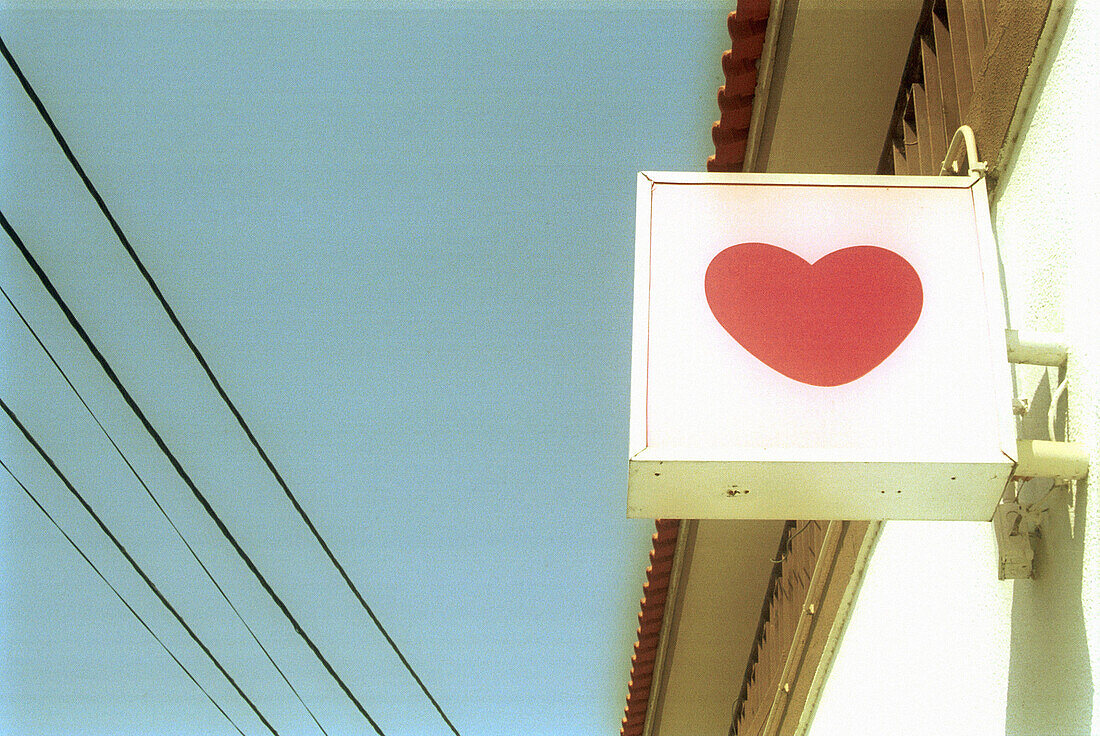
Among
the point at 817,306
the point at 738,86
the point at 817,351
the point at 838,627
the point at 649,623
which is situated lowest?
the point at 817,351

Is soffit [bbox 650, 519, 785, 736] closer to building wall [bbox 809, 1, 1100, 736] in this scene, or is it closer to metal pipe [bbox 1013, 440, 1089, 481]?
building wall [bbox 809, 1, 1100, 736]

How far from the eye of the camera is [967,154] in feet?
8.96

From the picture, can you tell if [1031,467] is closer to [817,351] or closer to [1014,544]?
[1014,544]

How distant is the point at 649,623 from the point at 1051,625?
Result: 13.4 feet

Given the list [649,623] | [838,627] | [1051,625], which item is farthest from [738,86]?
[649,623]

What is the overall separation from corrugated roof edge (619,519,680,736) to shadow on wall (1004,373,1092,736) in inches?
118

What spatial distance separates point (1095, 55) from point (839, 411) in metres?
0.91

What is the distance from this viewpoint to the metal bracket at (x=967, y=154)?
265 centimetres

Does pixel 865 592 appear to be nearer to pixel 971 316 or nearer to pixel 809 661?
pixel 809 661

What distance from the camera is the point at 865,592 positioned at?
401 cm

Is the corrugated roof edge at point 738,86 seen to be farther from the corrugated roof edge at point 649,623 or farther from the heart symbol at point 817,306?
the heart symbol at point 817,306

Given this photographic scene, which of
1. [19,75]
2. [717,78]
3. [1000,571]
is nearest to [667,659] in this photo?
[717,78]

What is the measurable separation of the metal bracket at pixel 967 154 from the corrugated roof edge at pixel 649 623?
2852mm

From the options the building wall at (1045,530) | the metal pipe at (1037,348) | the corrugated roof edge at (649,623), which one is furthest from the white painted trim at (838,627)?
the metal pipe at (1037,348)
